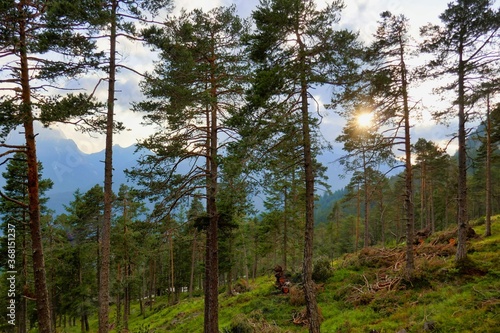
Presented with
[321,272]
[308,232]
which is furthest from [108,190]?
[321,272]

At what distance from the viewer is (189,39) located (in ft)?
34.6

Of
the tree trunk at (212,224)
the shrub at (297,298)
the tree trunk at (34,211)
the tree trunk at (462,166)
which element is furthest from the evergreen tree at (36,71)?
the tree trunk at (462,166)

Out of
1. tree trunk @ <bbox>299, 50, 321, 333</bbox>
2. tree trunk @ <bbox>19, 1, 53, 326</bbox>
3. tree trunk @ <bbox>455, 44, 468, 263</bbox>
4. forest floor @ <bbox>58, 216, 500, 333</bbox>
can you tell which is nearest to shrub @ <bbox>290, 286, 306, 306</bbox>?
forest floor @ <bbox>58, 216, 500, 333</bbox>

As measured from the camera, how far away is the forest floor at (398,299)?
888 cm

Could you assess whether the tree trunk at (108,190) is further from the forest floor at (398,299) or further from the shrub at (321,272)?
the shrub at (321,272)

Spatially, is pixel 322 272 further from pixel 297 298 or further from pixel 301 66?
pixel 301 66

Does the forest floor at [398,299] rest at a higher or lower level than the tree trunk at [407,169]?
lower

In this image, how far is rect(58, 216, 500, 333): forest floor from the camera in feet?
29.1

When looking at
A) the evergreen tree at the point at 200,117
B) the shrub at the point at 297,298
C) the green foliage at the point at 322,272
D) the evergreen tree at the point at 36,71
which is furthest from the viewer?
the green foliage at the point at 322,272

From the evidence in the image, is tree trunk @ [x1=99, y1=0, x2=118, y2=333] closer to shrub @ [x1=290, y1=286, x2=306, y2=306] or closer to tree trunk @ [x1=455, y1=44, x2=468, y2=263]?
shrub @ [x1=290, y1=286, x2=306, y2=306]

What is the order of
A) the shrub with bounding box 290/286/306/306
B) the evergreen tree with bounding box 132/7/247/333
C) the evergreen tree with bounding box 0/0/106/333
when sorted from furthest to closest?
the shrub with bounding box 290/286/306/306
the evergreen tree with bounding box 132/7/247/333
the evergreen tree with bounding box 0/0/106/333

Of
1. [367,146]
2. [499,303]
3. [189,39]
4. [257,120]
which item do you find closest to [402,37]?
[367,146]

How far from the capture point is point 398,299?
11578 mm

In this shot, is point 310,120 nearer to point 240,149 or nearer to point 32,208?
point 240,149
